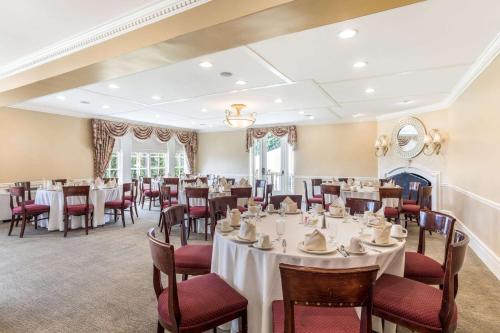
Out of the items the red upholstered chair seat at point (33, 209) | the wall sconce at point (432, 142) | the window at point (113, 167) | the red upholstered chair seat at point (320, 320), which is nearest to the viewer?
the red upholstered chair seat at point (320, 320)

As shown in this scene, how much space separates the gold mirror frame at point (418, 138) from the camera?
7123 mm

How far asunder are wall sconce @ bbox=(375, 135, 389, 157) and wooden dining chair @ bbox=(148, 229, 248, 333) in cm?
719

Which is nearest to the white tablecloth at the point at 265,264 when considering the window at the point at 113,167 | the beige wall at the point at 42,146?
the beige wall at the point at 42,146

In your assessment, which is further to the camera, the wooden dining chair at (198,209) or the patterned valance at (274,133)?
the patterned valance at (274,133)

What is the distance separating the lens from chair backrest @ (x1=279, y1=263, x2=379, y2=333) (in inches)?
52.1

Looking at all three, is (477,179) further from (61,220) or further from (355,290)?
(61,220)

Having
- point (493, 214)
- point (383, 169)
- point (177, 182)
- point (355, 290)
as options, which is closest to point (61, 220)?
point (177, 182)

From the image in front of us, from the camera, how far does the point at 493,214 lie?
12.4ft

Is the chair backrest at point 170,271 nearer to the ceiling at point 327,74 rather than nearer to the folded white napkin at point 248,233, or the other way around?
the folded white napkin at point 248,233

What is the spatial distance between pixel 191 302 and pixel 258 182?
5513mm

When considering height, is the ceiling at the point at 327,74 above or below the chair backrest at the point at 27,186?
above

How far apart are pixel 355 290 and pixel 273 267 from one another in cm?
68

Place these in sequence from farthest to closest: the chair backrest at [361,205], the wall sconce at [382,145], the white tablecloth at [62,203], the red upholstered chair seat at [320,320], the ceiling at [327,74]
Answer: the wall sconce at [382,145], the white tablecloth at [62,203], the chair backrest at [361,205], the ceiling at [327,74], the red upholstered chair seat at [320,320]

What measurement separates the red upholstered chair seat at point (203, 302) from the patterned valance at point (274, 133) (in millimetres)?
7901
